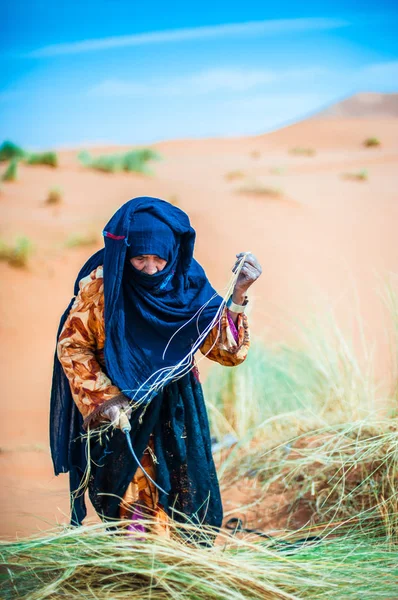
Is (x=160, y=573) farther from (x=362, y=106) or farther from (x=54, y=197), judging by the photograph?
(x=362, y=106)

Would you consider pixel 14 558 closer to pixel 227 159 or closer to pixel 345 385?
pixel 345 385

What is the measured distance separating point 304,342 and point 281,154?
Result: 1032 inches

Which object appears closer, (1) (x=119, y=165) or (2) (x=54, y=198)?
(2) (x=54, y=198)

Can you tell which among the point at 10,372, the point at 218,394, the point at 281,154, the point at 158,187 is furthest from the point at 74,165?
the point at 218,394

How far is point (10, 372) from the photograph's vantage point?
7.30m

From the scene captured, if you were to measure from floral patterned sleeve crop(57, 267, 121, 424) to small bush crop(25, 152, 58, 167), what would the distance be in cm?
1874

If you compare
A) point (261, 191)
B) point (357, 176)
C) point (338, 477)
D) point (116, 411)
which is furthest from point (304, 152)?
point (116, 411)

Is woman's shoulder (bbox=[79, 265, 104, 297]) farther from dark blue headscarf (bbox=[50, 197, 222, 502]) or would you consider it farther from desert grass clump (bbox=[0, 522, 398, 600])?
desert grass clump (bbox=[0, 522, 398, 600])

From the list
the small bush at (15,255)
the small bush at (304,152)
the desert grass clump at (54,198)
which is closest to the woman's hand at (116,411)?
the small bush at (15,255)

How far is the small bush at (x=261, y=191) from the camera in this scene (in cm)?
1509

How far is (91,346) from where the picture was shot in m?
2.52

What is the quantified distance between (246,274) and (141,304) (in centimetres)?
42

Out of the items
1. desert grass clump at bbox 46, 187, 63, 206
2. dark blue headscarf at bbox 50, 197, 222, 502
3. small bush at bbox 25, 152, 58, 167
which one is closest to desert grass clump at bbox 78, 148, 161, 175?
small bush at bbox 25, 152, 58, 167

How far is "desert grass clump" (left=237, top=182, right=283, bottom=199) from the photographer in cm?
1508
